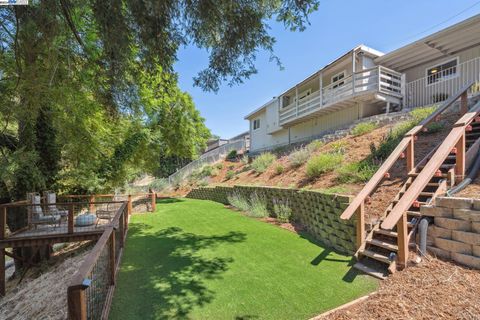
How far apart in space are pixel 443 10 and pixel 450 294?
1204 centimetres

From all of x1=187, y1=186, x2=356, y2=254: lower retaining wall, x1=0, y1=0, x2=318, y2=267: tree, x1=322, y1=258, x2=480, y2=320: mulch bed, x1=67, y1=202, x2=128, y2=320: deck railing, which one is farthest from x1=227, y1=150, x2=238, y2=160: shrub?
x1=322, y1=258, x2=480, y2=320: mulch bed

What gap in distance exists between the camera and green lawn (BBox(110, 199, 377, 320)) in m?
3.48

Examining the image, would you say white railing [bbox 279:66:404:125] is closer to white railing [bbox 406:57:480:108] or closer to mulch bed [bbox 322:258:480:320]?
white railing [bbox 406:57:480:108]

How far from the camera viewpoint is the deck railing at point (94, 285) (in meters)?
2.25

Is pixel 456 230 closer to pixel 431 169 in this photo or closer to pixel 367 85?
pixel 431 169

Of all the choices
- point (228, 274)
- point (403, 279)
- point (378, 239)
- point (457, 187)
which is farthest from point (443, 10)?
point (228, 274)

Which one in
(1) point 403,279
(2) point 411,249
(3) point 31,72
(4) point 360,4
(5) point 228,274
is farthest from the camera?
(4) point 360,4

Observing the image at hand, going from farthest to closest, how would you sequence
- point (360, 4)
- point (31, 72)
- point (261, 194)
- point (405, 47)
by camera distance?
point (405, 47), point (261, 194), point (360, 4), point (31, 72)

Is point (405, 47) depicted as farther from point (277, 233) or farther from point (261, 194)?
point (277, 233)

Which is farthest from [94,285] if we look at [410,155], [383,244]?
[410,155]

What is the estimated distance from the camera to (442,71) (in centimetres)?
1141

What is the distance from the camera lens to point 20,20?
4941mm

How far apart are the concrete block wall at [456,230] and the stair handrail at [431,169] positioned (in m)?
0.38

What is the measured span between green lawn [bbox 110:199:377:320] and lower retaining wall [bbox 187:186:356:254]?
0.98ft
